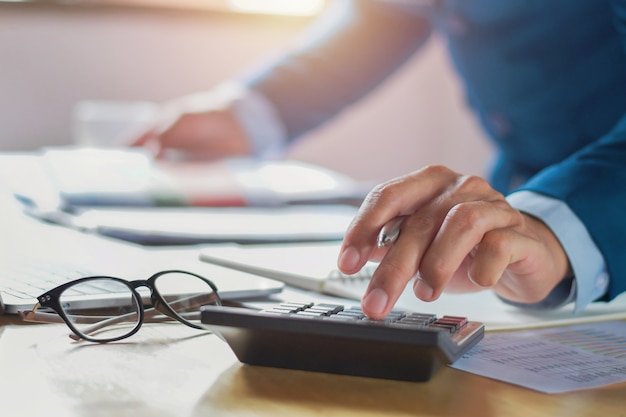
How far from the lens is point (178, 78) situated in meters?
3.39

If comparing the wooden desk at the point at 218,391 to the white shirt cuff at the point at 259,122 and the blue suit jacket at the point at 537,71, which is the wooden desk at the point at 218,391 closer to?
the blue suit jacket at the point at 537,71

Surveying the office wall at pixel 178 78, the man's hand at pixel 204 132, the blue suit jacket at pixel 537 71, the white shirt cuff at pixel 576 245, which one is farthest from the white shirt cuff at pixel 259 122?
the office wall at pixel 178 78

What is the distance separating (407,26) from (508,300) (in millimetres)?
1067

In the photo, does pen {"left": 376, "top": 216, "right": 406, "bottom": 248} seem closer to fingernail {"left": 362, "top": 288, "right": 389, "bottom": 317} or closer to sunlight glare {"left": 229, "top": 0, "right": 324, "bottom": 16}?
fingernail {"left": 362, "top": 288, "right": 389, "bottom": 317}

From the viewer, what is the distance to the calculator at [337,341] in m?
0.41

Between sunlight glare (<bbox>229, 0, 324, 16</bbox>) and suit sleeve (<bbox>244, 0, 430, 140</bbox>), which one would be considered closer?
suit sleeve (<bbox>244, 0, 430, 140</bbox>)

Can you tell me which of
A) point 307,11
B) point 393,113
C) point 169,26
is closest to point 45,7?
point 169,26

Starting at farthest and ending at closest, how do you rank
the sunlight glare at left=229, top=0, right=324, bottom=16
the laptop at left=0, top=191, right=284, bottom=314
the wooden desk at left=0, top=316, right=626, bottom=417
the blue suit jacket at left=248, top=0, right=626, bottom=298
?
the sunlight glare at left=229, top=0, right=324, bottom=16, the blue suit jacket at left=248, top=0, right=626, bottom=298, the laptop at left=0, top=191, right=284, bottom=314, the wooden desk at left=0, top=316, right=626, bottom=417

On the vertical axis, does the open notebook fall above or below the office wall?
below

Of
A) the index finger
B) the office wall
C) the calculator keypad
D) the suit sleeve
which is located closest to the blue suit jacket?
the suit sleeve

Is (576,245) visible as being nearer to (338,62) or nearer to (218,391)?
(218,391)

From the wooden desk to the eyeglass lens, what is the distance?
32 millimetres

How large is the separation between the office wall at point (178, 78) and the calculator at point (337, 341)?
9.53ft

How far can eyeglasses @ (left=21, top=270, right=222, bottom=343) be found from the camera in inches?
20.4
